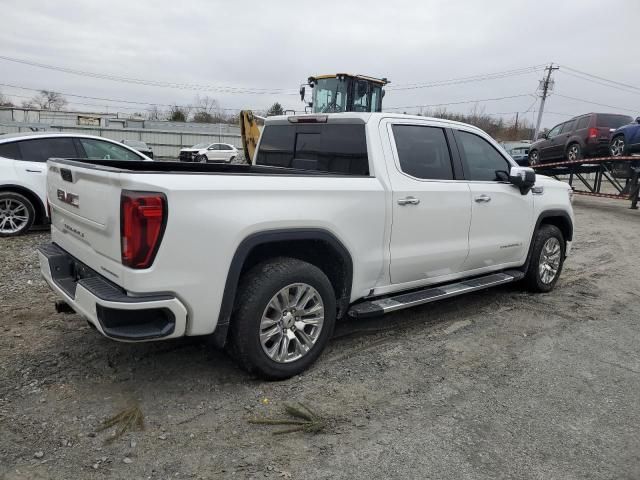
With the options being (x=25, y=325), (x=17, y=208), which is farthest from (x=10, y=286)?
(x=17, y=208)

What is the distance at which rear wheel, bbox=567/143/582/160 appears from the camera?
15.9 metres

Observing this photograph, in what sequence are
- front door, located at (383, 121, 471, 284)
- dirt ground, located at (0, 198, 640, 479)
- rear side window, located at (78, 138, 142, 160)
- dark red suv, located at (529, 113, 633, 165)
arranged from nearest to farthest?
dirt ground, located at (0, 198, 640, 479)
front door, located at (383, 121, 471, 284)
rear side window, located at (78, 138, 142, 160)
dark red suv, located at (529, 113, 633, 165)

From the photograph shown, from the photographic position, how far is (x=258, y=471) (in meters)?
2.62

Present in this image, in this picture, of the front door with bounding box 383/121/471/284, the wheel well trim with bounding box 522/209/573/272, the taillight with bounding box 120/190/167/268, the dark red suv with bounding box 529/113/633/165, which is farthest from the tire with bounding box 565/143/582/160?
the taillight with bounding box 120/190/167/268

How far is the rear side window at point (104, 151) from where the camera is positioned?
8250 mm

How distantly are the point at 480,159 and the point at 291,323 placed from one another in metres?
2.68

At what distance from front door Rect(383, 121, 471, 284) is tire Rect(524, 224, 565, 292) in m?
1.47

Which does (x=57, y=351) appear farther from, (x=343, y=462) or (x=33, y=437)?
(x=343, y=462)

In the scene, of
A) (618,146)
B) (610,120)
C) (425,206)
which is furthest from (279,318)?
(610,120)

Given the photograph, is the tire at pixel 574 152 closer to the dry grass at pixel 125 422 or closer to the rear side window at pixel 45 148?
the rear side window at pixel 45 148

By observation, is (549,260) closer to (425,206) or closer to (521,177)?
(521,177)

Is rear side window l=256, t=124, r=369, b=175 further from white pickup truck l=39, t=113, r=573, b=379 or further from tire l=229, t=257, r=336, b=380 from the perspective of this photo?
tire l=229, t=257, r=336, b=380

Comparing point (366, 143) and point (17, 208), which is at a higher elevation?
point (366, 143)

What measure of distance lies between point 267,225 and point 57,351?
2.02 m
